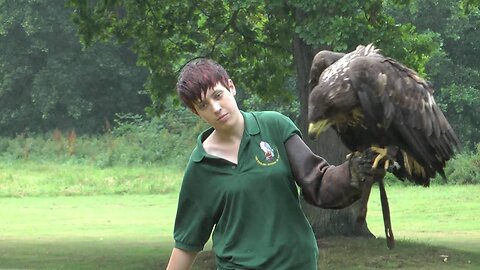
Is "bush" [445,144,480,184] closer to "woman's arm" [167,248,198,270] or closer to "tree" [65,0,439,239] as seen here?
"tree" [65,0,439,239]

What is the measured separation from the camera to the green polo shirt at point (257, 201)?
14.8 ft

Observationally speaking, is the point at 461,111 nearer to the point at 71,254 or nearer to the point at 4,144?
the point at 4,144

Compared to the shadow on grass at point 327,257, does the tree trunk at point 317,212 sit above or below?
above

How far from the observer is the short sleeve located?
470cm

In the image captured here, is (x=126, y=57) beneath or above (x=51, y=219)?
above

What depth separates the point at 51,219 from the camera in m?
24.7

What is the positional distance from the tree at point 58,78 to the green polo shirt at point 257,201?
145 feet

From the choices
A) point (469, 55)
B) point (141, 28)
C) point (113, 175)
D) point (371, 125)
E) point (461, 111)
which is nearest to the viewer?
point (371, 125)

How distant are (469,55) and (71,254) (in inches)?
1147

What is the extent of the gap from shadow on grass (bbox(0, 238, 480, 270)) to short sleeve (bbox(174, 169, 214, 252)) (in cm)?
1024

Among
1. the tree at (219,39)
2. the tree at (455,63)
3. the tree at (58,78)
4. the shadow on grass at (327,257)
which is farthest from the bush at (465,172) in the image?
the tree at (58,78)

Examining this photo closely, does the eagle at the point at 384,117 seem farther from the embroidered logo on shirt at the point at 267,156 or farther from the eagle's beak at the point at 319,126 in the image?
the embroidered logo on shirt at the point at 267,156

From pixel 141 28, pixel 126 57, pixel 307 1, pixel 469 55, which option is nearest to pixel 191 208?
pixel 307 1

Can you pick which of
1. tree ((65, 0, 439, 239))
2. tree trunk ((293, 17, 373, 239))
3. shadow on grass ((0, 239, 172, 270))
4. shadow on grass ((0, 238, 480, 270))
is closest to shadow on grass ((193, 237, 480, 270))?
shadow on grass ((0, 238, 480, 270))
